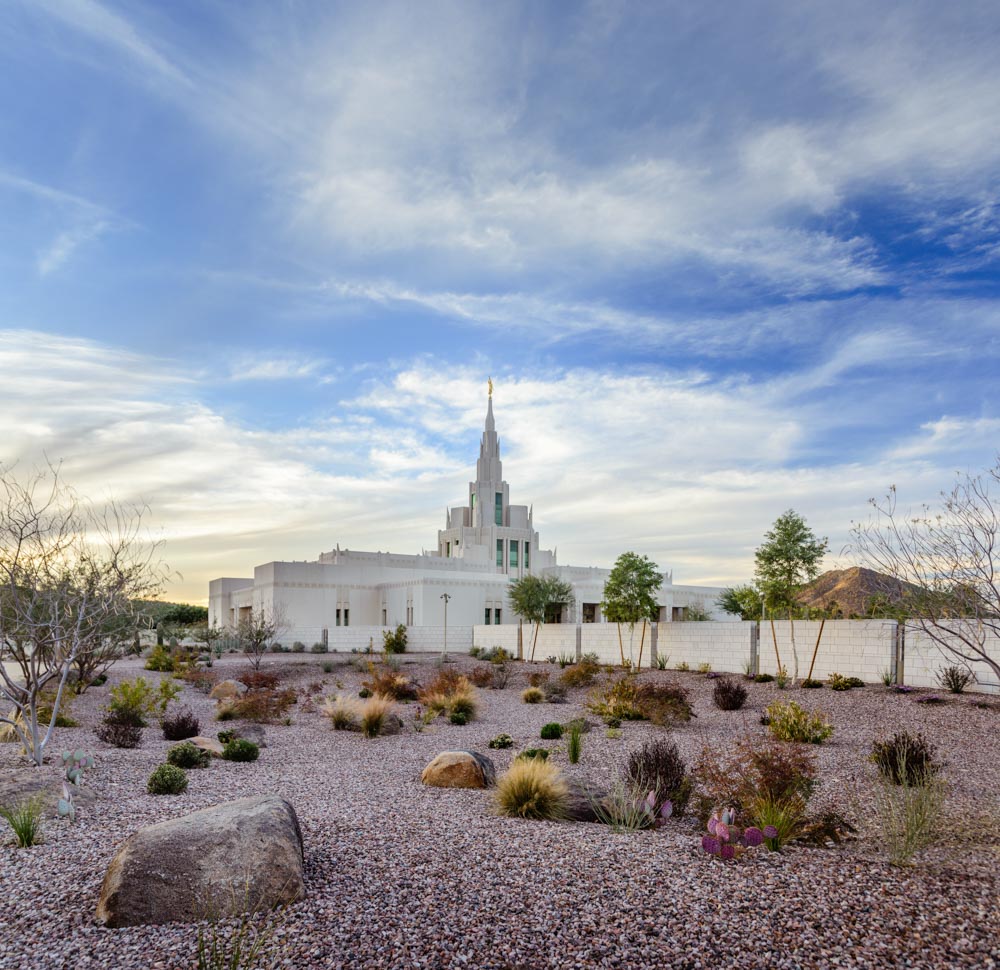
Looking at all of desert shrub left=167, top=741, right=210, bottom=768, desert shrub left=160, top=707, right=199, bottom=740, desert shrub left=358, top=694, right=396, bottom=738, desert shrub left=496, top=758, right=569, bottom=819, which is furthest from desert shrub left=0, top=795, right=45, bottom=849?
desert shrub left=358, top=694, right=396, bottom=738

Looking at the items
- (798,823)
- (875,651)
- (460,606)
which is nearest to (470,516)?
(460,606)

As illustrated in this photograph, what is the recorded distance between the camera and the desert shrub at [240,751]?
12.1m

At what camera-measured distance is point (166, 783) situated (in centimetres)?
906

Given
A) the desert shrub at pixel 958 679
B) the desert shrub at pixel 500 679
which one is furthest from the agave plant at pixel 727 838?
the desert shrub at pixel 500 679

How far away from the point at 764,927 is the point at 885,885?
1222mm

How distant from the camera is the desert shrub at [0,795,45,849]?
6586 millimetres

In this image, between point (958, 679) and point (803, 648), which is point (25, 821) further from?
point (803, 648)

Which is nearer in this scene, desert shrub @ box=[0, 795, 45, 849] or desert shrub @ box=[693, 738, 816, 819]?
desert shrub @ box=[0, 795, 45, 849]

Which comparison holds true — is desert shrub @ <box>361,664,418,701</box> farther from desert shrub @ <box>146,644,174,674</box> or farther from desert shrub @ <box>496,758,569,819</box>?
desert shrub @ <box>496,758,569,819</box>

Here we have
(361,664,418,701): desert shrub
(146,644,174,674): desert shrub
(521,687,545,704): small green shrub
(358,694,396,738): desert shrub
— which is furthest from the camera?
(146,644,174,674): desert shrub

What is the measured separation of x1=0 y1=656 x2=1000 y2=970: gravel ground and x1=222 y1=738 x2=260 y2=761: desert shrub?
292 centimetres

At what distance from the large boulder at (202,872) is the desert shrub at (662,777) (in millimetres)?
4015

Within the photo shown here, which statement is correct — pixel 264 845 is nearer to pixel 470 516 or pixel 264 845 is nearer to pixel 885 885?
pixel 885 885

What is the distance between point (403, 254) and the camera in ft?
51.2
